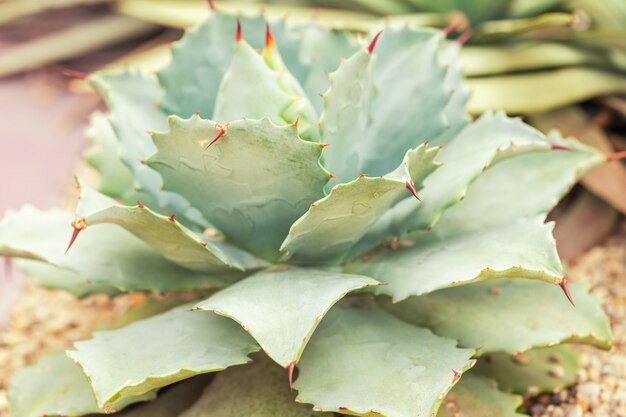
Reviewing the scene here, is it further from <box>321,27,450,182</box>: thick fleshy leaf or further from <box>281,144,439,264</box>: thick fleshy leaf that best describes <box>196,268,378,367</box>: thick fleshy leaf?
<box>321,27,450,182</box>: thick fleshy leaf

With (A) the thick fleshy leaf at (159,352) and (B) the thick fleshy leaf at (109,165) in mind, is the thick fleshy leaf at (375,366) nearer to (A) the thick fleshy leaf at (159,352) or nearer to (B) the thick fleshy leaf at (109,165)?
(A) the thick fleshy leaf at (159,352)

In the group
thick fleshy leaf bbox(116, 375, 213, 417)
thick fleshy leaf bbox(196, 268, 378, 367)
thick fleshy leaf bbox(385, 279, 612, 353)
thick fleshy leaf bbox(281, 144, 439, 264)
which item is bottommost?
thick fleshy leaf bbox(116, 375, 213, 417)

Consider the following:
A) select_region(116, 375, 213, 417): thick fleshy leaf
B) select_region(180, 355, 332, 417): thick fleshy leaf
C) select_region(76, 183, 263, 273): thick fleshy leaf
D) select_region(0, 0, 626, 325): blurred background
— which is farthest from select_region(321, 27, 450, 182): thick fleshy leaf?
select_region(116, 375, 213, 417): thick fleshy leaf

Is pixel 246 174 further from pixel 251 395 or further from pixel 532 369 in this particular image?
pixel 532 369

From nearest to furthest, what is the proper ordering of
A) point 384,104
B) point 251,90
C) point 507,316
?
point 251,90 → point 507,316 → point 384,104

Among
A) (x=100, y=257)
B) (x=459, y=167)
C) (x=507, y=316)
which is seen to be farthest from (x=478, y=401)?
(x=100, y=257)

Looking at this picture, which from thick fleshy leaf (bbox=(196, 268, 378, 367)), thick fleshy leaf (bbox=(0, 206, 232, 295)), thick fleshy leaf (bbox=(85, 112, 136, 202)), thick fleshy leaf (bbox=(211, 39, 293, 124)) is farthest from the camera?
thick fleshy leaf (bbox=(85, 112, 136, 202))
